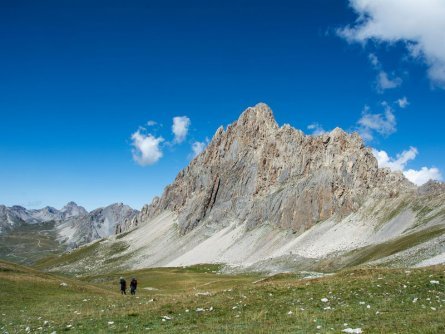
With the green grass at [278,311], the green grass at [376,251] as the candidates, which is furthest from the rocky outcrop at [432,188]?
the green grass at [278,311]

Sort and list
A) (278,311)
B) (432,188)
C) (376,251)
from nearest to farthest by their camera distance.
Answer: (278,311)
(376,251)
(432,188)

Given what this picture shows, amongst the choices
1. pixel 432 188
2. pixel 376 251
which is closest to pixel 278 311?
pixel 376 251

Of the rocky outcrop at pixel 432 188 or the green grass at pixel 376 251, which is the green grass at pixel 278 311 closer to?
the green grass at pixel 376 251

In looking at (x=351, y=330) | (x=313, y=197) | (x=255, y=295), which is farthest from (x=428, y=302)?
(x=313, y=197)

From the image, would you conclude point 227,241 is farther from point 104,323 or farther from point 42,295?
point 104,323

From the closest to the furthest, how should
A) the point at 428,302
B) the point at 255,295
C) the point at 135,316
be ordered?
the point at 428,302
the point at 135,316
the point at 255,295

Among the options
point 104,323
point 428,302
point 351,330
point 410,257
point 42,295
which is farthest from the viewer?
point 410,257

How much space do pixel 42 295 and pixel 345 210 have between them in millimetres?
147051

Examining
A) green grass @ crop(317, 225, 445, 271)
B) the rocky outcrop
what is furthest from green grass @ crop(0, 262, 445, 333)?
the rocky outcrop

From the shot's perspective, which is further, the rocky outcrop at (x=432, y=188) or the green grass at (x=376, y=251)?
the rocky outcrop at (x=432, y=188)

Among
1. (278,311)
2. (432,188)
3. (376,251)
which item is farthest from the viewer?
(432,188)

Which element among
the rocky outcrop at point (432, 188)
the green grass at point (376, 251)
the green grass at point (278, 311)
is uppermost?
the rocky outcrop at point (432, 188)

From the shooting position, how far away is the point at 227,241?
643 ft

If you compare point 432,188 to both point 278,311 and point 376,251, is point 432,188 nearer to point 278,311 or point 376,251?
point 376,251
